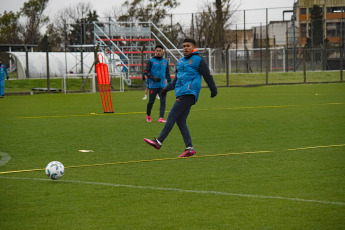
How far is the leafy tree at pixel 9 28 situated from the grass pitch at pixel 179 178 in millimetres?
57890

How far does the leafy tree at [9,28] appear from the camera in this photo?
2731 inches

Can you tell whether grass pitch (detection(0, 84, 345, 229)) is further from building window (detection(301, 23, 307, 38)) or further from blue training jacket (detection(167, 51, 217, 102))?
building window (detection(301, 23, 307, 38))

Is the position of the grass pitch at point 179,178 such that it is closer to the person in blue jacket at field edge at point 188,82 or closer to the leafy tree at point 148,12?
the person in blue jacket at field edge at point 188,82

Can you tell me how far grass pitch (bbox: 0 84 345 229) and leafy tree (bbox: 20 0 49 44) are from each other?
46275mm

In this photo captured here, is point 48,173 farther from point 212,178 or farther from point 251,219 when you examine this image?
point 251,219

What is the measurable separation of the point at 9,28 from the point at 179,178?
6832 cm

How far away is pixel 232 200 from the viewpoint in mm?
6434

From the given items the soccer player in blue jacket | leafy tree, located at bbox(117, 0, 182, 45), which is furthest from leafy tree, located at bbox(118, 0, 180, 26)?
the soccer player in blue jacket

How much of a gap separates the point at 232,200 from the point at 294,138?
558 cm

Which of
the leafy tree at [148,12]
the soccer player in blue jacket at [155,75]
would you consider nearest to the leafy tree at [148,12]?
the leafy tree at [148,12]

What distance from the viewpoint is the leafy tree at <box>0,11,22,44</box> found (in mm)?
69375

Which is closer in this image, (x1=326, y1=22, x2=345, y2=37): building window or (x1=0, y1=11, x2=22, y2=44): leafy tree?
(x1=326, y1=22, x2=345, y2=37): building window

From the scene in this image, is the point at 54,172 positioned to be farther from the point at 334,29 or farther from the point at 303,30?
the point at 303,30

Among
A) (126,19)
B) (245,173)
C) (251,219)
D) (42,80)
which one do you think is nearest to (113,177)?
(245,173)
